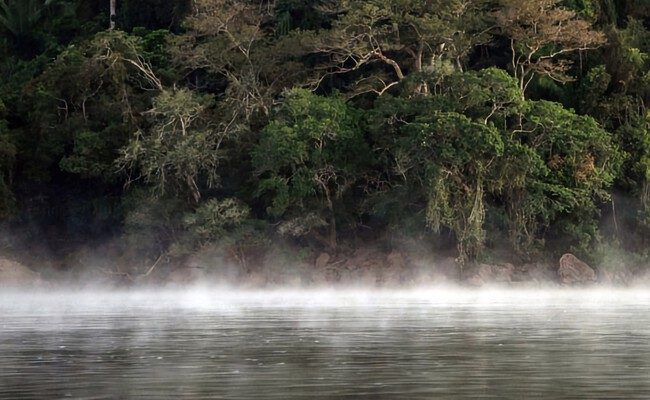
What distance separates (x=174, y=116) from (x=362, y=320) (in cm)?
2486

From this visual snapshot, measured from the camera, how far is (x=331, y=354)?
16.1 m

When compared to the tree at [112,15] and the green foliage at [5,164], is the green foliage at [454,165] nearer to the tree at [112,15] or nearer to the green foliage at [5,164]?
the green foliage at [5,164]

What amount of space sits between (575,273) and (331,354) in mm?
30658

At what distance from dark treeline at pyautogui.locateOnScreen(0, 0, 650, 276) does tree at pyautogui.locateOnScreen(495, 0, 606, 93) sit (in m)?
0.08

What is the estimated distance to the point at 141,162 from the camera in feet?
157

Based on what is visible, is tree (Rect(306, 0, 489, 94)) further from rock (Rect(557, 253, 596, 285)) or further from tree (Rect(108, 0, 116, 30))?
tree (Rect(108, 0, 116, 30))

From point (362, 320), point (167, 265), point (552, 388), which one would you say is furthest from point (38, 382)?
point (167, 265)

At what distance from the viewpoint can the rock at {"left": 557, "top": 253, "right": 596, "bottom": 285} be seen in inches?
1795

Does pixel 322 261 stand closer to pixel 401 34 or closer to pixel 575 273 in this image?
pixel 401 34

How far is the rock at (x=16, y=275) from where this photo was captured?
48.5 metres

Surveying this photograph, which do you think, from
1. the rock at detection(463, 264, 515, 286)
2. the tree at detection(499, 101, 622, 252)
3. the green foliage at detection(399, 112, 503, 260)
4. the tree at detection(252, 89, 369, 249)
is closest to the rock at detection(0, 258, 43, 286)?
the tree at detection(252, 89, 369, 249)

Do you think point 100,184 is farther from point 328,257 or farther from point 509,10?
point 509,10

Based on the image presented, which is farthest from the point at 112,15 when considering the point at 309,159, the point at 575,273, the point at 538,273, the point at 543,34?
the point at 575,273

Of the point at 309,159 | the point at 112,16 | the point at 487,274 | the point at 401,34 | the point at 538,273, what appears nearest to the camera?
the point at 487,274
